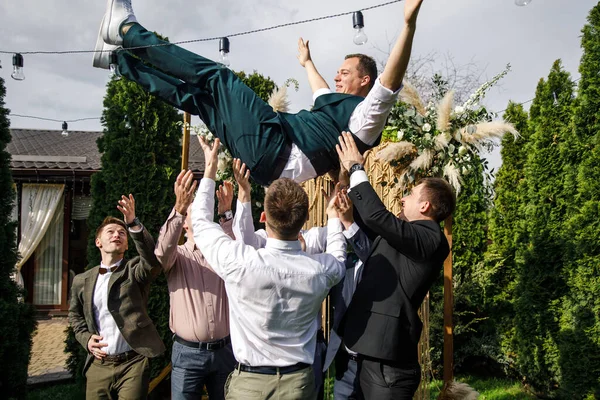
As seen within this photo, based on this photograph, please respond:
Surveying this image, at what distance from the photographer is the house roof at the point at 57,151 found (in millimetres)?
9695

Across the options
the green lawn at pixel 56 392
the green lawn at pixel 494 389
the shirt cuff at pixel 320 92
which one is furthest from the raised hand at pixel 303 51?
the green lawn at pixel 56 392

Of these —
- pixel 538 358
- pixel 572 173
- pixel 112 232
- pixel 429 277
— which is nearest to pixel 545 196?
pixel 572 173

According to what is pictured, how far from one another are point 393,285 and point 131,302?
1764 millimetres

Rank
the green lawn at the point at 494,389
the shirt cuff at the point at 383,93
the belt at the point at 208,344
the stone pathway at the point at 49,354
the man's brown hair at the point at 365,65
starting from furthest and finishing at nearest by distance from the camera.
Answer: the stone pathway at the point at 49,354 → the green lawn at the point at 494,389 → the belt at the point at 208,344 → the man's brown hair at the point at 365,65 → the shirt cuff at the point at 383,93

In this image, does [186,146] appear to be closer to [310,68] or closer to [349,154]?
[310,68]

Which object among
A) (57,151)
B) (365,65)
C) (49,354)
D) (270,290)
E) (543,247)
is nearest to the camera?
(270,290)

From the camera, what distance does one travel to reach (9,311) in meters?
4.16

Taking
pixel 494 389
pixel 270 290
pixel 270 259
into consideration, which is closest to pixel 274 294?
pixel 270 290

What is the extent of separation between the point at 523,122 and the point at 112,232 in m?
5.58

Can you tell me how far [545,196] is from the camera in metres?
5.18

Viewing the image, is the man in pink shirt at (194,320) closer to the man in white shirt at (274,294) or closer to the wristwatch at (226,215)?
the wristwatch at (226,215)

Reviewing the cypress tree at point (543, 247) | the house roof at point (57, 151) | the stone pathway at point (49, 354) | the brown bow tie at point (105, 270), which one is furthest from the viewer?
the house roof at point (57, 151)

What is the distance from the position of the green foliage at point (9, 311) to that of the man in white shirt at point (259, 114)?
2214mm

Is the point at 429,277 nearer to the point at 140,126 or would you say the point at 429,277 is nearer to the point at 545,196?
the point at 545,196
